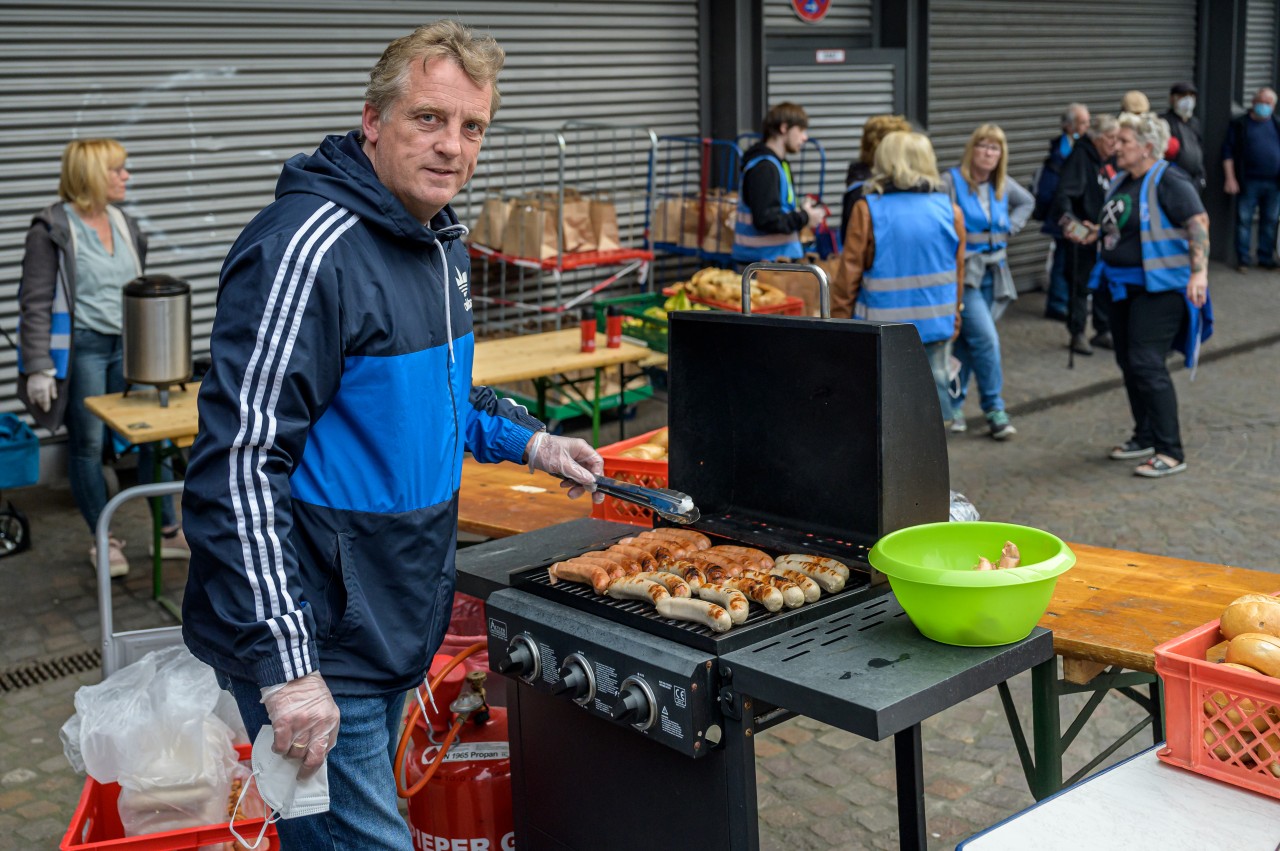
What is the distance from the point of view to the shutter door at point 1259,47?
17.4 meters

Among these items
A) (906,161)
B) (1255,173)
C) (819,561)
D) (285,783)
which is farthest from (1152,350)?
(1255,173)

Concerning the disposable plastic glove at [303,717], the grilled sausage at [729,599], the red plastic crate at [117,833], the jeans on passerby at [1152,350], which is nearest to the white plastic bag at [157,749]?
the red plastic crate at [117,833]

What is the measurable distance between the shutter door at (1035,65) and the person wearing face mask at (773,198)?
434 centimetres

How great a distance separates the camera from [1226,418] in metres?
9.46

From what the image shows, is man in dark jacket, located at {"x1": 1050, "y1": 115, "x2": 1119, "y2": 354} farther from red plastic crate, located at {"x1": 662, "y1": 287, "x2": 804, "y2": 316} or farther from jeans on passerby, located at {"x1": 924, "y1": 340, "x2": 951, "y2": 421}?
red plastic crate, located at {"x1": 662, "y1": 287, "x2": 804, "y2": 316}

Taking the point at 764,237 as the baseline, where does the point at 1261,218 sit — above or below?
below

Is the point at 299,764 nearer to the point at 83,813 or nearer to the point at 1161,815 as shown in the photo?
the point at 83,813

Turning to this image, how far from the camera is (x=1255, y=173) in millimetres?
15664

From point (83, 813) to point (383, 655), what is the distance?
980 millimetres

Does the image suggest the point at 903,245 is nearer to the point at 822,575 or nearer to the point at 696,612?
the point at 822,575

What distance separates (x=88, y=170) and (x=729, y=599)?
4702 mm

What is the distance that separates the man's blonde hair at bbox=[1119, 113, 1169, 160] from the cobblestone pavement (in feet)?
6.36

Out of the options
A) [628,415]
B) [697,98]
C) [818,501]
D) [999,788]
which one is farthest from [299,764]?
[697,98]

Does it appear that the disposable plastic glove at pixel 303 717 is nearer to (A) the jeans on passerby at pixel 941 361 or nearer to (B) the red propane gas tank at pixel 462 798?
(B) the red propane gas tank at pixel 462 798
